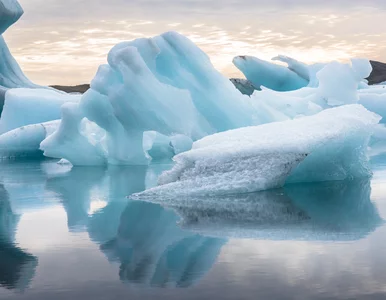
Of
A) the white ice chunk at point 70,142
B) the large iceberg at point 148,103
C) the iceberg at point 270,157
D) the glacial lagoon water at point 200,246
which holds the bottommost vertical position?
the white ice chunk at point 70,142

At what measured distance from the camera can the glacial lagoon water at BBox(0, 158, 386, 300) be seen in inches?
127

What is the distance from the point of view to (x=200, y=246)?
4219 millimetres

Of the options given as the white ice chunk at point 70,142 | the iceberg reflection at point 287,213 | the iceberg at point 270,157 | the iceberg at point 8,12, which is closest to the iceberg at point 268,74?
the iceberg at point 8,12

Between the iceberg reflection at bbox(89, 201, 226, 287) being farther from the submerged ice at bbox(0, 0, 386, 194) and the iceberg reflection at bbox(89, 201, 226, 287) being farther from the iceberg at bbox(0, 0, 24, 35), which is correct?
the iceberg at bbox(0, 0, 24, 35)

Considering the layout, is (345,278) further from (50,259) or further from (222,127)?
(222,127)

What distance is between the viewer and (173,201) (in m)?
6.48

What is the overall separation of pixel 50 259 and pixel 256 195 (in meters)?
3.12

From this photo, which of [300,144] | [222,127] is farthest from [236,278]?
[222,127]

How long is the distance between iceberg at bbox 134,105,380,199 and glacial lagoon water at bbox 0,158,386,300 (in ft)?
0.84

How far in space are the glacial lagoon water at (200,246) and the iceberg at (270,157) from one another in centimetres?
25

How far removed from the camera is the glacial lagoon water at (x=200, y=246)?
10.6 ft

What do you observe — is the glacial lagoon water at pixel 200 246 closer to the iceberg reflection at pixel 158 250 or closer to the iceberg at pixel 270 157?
the iceberg reflection at pixel 158 250

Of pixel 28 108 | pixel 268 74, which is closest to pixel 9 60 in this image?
pixel 28 108

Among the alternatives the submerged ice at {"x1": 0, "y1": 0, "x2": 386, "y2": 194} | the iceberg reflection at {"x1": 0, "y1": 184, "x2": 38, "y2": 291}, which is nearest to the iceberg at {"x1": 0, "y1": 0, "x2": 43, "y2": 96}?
the submerged ice at {"x1": 0, "y1": 0, "x2": 386, "y2": 194}
